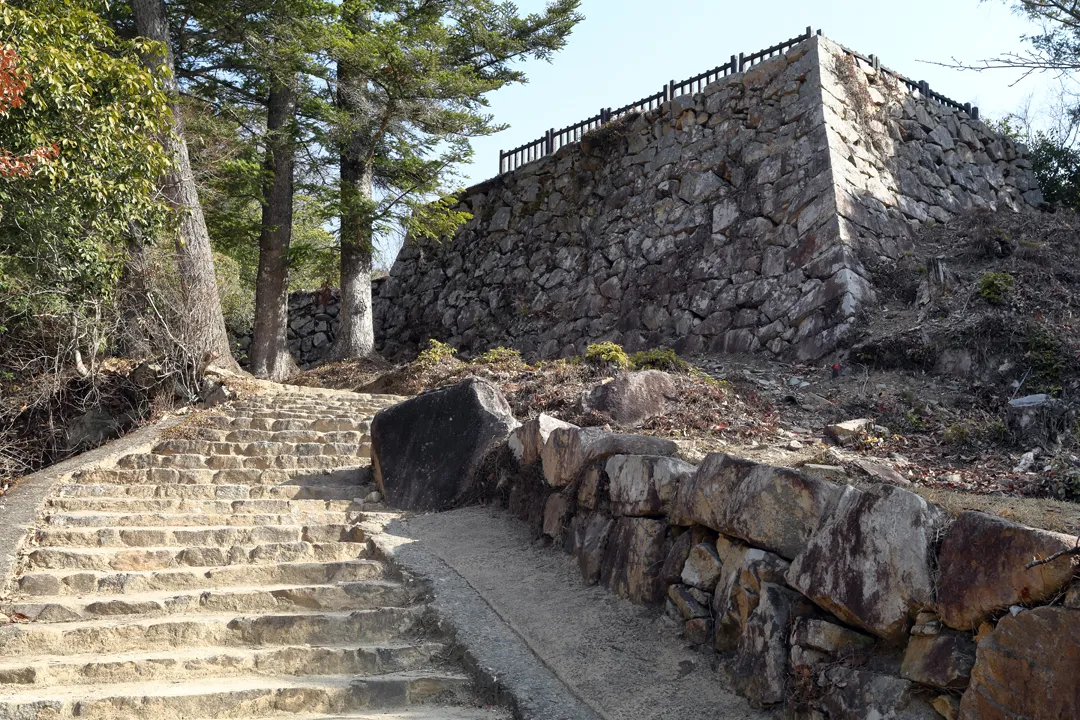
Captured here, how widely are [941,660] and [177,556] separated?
14.6ft

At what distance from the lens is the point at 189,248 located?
10828 millimetres

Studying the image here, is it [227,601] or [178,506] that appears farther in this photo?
[178,506]

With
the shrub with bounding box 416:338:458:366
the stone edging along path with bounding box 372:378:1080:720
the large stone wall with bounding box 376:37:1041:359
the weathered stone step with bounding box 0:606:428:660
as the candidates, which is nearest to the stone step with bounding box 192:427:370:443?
the shrub with bounding box 416:338:458:366

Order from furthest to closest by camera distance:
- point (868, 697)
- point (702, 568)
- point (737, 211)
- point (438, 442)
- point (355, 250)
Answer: point (355, 250)
point (737, 211)
point (438, 442)
point (702, 568)
point (868, 697)

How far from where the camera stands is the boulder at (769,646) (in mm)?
Result: 3357

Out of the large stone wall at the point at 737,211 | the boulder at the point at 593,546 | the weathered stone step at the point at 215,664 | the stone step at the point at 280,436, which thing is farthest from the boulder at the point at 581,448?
the large stone wall at the point at 737,211

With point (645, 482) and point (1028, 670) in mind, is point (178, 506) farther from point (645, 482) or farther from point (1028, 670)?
point (1028, 670)

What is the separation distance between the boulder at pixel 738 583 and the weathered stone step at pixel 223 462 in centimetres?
443

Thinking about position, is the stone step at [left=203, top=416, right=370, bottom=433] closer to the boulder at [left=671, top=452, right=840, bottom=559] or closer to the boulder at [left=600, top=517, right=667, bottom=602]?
the boulder at [left=600, top=517, right=667, bottom=602]

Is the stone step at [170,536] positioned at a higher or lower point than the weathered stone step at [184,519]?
lower

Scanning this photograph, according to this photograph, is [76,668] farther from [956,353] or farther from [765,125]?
[765,125]

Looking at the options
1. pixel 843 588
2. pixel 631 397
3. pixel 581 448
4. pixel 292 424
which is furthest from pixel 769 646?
pixel 292 424

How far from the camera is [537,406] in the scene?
7781mm

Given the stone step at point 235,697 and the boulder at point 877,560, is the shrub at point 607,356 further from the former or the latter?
the boulder at point 877,560
